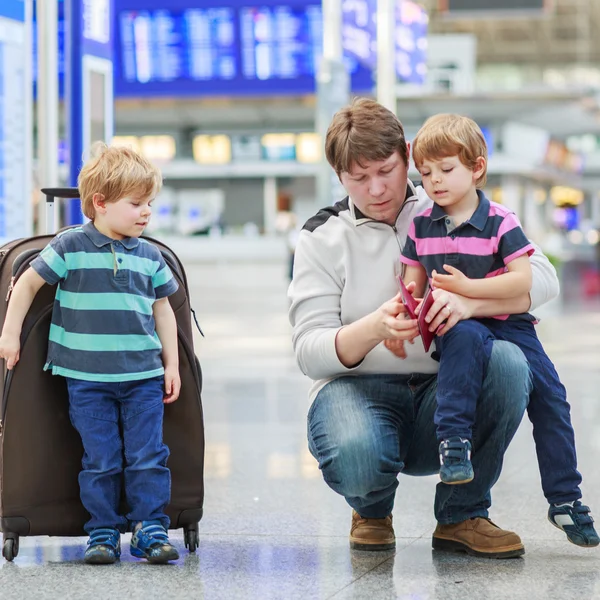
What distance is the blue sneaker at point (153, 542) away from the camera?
3.10 m

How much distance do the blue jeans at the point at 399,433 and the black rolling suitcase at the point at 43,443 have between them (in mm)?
372

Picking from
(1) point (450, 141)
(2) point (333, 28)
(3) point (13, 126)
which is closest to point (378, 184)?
(1) point (450, 141)

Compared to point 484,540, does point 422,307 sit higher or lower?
higher

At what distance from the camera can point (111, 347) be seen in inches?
122

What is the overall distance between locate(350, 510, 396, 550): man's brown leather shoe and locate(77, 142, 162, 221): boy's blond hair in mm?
1116

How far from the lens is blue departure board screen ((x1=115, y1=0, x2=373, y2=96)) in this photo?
19.1 metres

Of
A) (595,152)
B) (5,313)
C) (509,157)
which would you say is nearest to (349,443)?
(5,313)

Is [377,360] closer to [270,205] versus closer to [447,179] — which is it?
[447,179]

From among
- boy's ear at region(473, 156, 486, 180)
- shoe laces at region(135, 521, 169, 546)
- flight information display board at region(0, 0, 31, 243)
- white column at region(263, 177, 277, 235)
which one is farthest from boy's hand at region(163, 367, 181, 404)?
white column at region(263, 177, 277, 235)

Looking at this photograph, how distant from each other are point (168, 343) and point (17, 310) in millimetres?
424

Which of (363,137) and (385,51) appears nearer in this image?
(363,137)

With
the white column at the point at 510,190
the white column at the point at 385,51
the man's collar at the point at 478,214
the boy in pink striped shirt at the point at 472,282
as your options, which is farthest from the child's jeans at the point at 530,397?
the white column at the point at 510,190

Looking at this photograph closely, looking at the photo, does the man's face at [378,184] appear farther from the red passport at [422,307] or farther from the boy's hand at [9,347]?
the boy's hand at [9,347]

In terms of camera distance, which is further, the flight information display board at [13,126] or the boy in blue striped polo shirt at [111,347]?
the flight information display board at [13,126]
